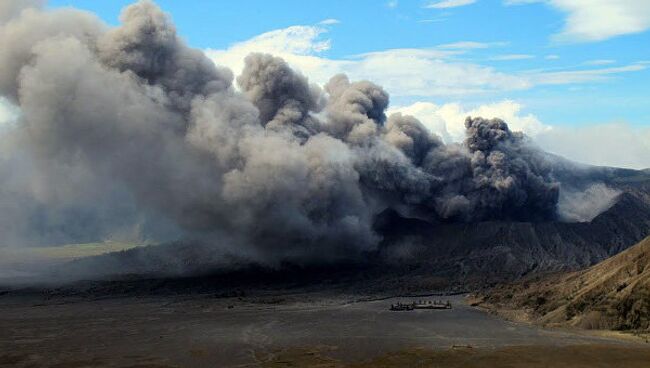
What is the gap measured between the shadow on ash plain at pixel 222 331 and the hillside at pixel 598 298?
20.5 ft

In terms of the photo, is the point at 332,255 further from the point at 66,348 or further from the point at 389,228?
the point at 66,348

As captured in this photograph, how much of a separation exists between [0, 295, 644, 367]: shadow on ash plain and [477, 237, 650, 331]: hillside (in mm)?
6240

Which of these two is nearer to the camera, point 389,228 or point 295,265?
point 295,265

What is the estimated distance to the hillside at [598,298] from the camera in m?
101

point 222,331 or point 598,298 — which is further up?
point 222,331

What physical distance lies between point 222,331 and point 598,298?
5710cm

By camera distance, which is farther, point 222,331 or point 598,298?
point 598,298

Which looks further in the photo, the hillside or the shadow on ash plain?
the hillside

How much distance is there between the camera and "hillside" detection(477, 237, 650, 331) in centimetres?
10138

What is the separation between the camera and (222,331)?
4080 inches

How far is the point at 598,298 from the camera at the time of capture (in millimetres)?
108812

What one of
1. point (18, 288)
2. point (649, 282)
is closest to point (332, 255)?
point (18, 288)

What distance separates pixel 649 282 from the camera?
101812 mm

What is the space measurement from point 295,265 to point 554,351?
3564 inches
